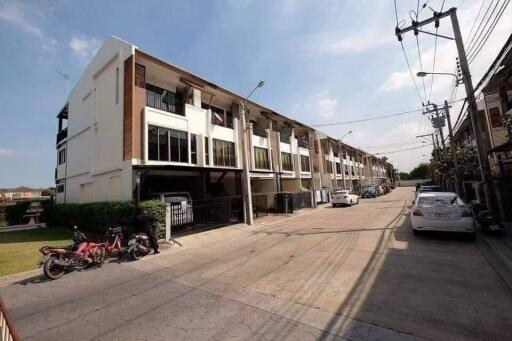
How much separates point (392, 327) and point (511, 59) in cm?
1503

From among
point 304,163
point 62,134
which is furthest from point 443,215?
A: point 62,134

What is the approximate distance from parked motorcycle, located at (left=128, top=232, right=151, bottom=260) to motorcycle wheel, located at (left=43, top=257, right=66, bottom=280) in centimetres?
190

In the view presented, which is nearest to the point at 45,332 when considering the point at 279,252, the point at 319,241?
the point at 279,252

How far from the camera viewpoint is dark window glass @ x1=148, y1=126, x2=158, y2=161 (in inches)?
587

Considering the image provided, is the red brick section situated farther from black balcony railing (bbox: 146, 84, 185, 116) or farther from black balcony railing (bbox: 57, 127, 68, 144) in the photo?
black balcony railing (bbox: 57, 127, 68, 144)

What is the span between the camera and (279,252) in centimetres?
891

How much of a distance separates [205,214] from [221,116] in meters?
9.71

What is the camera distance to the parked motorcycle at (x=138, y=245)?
8.91 meters

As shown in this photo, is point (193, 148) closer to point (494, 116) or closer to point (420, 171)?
point (494, 116)

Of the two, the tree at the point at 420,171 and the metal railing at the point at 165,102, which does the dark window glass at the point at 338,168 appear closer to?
the metal railing at the point at 165,102

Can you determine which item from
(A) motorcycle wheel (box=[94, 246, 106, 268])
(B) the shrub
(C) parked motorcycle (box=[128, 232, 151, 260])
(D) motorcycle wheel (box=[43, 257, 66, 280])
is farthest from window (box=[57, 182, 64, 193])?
(D) motorcycle wheel (box=[43, 257, 66, 280])

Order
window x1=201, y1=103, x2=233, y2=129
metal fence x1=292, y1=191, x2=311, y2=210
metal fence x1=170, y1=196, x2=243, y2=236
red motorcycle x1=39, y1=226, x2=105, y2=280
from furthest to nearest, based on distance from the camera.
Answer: metal fence x1=292, y1=191, x2=311, y2=210 → window x1=201, y1=103, x2=233, y2=129 → metal fence x1=170, y1=196, x2=243, y2=236 → red motorcycle x1=39, y1=226, x2=105, y2=280

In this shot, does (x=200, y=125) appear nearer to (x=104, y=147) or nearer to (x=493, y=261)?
(x=104, y=147)

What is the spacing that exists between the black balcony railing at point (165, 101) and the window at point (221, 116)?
2.85m
